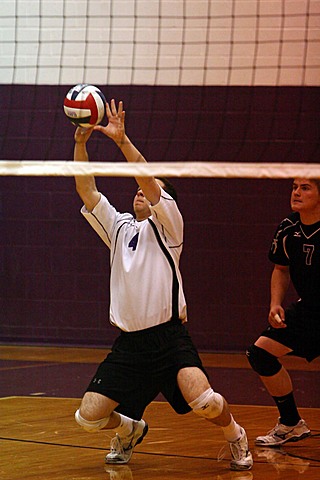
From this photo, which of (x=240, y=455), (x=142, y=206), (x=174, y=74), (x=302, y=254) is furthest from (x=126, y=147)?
(x=174, y=74)

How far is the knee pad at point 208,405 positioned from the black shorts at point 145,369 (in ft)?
0.52

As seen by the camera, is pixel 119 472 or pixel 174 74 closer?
pixel 119 472

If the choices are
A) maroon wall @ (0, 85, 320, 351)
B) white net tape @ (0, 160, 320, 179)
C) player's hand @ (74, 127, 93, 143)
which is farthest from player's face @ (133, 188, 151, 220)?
maroon wall @ (0, 85, 320, 351)

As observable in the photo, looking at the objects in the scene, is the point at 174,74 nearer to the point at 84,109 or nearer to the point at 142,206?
the point at 142,206

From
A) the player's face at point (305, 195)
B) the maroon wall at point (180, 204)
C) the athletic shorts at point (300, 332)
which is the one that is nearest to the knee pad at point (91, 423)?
the athletic shorts at point (300, 332)

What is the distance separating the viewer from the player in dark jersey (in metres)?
5.97

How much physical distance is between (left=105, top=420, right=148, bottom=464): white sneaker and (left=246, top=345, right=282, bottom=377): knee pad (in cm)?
88

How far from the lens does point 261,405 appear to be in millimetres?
7742

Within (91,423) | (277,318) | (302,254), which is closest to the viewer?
(91,423)

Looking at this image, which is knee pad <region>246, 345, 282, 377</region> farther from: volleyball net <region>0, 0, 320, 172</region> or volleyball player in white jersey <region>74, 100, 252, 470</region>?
volleyball net <region>0, 0, 320, 172</region>

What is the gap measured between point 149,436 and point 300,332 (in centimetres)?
122

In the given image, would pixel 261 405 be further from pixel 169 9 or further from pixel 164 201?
pixel 169 9

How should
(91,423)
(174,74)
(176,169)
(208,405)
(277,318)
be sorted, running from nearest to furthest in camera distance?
(176,169) < (208,405) < (91,423) < (277,318) < (174,74)

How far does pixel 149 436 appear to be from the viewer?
639cm
